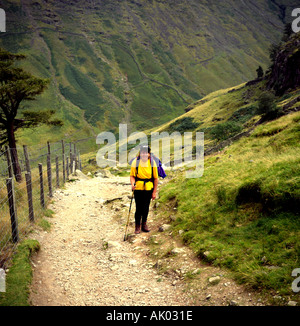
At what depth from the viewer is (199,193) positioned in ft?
29.2

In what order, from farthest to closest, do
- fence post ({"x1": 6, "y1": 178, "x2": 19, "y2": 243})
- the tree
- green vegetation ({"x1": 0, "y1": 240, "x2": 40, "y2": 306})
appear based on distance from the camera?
1. the tree
2. fence post ({"x1": 6, "y1": 178, "x2": 19, "y2": 243})
3. green vegetation ({"x1": 0, "y1": 240, "x2": 40, "y2": 306})

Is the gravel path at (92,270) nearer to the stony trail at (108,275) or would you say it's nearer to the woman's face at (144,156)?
the stony trail at (108,275)

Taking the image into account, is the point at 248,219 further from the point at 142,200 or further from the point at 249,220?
the point at 142,200

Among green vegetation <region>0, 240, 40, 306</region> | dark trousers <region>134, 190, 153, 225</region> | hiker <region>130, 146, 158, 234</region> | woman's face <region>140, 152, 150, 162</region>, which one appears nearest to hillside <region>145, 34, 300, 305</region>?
dark trousers <region>134, 190, 153, 225</region>

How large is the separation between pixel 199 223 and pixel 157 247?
1374 millimetres

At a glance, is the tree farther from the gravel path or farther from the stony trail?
the stony trail

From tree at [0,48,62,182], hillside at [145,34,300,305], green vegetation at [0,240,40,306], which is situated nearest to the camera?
green vegetation at [0,240,40,306]

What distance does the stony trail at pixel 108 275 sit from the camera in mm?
4723

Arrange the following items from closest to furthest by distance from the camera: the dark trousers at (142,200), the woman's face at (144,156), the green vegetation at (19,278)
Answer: the green vegetation at (19,278)
the woman's face at (144,156)
the dark trousers at (142,200)

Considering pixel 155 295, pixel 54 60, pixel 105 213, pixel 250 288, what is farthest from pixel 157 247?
pixel 54 60

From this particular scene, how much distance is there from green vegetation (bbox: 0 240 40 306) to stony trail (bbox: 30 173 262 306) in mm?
197

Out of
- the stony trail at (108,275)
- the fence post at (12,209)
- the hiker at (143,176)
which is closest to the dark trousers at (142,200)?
the hiker at (143,176)

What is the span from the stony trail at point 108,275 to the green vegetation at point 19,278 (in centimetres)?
20

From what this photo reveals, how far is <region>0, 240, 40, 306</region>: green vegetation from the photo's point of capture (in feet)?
14.2
